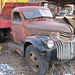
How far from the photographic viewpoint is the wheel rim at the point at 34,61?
2.79 meters

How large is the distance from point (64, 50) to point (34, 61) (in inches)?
32.9

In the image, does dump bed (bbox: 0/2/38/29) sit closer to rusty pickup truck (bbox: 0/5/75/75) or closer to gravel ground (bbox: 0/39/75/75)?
rusty pickup truck (bbox: 0/5/75/75)

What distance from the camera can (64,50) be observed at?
8.32 feet

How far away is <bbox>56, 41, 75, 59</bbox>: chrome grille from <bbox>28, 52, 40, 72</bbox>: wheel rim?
591 mm

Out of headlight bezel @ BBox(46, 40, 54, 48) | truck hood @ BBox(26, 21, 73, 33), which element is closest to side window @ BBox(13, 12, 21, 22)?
truck hood @ BBox(26, 21, 73, 33)

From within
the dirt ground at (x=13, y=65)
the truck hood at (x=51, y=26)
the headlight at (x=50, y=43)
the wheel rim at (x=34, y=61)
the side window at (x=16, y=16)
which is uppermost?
the side window at (x=16, y=16)

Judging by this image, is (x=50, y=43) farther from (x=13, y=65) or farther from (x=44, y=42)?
(x=13, y=65)

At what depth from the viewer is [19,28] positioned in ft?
12.5

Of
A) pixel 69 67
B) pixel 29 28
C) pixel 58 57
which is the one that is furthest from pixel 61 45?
pixel 29 28

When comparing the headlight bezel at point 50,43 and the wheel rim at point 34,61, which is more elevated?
the headlight bezel at point 50,43

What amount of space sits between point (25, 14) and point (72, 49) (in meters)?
1.89

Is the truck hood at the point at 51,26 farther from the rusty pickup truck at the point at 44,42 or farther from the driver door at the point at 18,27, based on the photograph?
the driver door at the point at 18,27

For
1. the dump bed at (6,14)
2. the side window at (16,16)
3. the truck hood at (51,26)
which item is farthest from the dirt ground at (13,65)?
the dump bed at (6,14)

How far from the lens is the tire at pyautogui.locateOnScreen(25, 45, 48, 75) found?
2.60m
